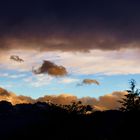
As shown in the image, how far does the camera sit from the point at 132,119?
279 feet

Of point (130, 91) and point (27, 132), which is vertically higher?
point (130, 91)

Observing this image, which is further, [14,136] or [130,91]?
[130,91]

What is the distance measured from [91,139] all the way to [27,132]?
14.1m

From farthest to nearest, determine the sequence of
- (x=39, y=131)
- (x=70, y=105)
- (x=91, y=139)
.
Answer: (x=70, y=105), (x=91, y=139), (x=39, y=131)

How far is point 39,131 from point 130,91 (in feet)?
285

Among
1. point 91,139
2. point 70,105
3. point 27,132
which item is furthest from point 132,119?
point 70,105

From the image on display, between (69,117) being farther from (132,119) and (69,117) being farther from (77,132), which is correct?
(132,119)

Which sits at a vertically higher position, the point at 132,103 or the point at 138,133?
the point at 132,103


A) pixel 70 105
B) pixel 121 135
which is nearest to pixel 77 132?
pixel 121 135

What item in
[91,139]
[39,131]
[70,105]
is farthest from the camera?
[70,105]

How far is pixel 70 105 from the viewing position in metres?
157

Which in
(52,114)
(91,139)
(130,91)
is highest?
(130,91)

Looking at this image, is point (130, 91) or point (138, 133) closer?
point (138, 133)

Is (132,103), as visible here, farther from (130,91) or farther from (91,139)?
(91,139)
